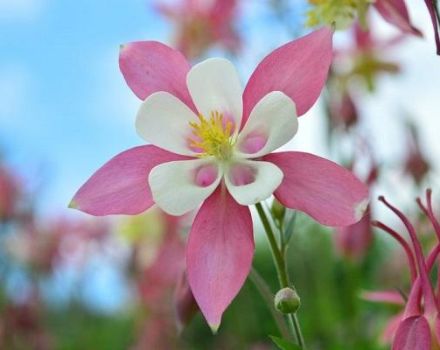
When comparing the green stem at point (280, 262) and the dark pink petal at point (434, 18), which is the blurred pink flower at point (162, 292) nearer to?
the green stem at point (280, 262)

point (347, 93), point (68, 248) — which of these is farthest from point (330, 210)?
point (68, 248)

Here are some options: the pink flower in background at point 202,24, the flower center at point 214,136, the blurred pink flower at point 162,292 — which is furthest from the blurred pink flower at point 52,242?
the flower center at point 214,136

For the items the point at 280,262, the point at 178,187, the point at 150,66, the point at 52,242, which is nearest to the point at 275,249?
the point at 280,262

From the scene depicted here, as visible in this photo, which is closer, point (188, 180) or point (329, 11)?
point (188, 180)

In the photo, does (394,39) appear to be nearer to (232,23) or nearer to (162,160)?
(232,23)

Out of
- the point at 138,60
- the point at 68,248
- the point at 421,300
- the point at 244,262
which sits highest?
the point at 138,60

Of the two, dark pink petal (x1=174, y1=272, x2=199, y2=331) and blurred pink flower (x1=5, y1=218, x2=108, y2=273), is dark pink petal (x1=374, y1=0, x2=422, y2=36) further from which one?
blurred pink flower (x1=5, y1=218, x2=108, y2=273)
